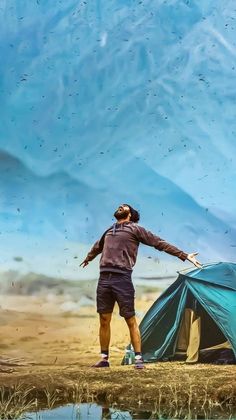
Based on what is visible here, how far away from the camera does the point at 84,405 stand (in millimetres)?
4113

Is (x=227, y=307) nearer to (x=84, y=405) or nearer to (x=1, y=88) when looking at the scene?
(x=84, y=405)

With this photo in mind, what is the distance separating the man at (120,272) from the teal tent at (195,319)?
64 cm

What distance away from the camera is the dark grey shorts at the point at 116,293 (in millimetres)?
4719

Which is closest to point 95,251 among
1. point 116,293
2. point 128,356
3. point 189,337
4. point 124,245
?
point 124,245

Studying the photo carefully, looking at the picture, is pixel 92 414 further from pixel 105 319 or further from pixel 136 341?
pixel 105 319

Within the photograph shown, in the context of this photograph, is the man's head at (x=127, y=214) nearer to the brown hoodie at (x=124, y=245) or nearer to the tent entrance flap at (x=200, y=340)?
the brown hoodie at (x=124, y=245)

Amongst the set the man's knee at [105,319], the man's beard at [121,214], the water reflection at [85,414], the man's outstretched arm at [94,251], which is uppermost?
the man's beard at [121,214]

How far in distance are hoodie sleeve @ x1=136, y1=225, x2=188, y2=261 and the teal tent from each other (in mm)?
767

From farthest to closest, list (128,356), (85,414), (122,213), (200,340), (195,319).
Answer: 1. (195,319)
2. (200,340)
3. (128,356)
4. (122,213)
5. (85,414)

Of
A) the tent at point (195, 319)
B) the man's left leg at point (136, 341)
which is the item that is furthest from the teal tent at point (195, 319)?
the man's left leg at point (136, 341)

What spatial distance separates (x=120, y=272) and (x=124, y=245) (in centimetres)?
17

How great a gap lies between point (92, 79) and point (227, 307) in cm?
182

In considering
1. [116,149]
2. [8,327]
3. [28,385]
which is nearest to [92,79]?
[116,149]

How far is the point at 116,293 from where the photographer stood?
4.76m
